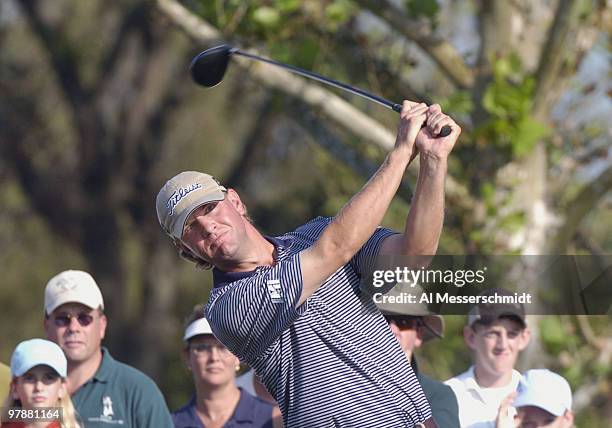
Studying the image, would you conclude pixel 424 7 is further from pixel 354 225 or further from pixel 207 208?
pixel 354 225

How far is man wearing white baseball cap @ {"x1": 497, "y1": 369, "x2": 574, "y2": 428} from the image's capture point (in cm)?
499

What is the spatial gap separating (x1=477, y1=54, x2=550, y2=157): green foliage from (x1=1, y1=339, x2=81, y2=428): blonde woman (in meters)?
4.52

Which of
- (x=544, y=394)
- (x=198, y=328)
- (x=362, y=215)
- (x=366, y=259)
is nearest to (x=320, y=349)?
(x=366, y=259)

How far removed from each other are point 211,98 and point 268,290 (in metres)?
16.7

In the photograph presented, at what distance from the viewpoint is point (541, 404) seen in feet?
16.4

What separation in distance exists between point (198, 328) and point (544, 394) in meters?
1.79

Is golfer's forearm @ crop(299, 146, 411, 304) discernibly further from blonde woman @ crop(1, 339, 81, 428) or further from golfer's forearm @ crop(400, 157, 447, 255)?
blonde woman @ crop(1, 339, 81, 428)

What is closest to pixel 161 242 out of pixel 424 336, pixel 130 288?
pixel 130 288

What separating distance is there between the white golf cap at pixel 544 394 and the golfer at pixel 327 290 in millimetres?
1082

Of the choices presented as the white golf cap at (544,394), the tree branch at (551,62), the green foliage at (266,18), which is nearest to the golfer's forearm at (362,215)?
the white golf cap at (544,394)

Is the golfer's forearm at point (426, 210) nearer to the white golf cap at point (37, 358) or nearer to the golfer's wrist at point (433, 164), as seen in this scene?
the golfer's wrist at point (433, 164)

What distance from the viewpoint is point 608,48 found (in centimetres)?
948

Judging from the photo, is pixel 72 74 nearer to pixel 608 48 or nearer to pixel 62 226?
pixel 62 226

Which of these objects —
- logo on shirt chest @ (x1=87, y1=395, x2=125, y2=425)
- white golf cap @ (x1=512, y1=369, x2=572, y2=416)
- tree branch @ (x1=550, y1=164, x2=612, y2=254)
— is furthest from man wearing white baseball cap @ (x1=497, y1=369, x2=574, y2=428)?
tree branch @ (x1=550, y1=164, x2=612, y2=254)
